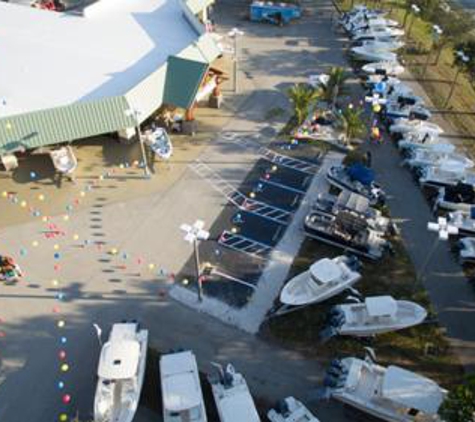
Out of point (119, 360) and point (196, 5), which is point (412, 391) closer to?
point (119, 360)

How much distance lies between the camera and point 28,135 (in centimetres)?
2370

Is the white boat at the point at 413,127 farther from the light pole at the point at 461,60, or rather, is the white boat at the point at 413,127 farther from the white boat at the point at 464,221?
the white boat at the point at 464,221

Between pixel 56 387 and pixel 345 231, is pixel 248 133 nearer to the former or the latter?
pixel 345 231

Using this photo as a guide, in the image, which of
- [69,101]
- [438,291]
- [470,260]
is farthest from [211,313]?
[69,101]

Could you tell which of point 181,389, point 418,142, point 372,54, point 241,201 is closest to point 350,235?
point 241,201

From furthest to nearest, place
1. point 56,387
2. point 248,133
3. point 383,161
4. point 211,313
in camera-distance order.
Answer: point 248,133 → point 383,161 → point 211,313 → point 56,387

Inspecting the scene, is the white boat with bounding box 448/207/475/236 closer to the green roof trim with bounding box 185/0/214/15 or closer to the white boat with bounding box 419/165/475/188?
the white boat with bounding box 419/165/475/188

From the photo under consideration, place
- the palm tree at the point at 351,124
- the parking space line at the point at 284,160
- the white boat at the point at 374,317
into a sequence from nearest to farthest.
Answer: the white boat at the point at 374,317 < the parking space line at the point at 284,160 < the palm tree at the point at 351,124

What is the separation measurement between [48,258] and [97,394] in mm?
9152

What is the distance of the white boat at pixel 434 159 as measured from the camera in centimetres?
2694

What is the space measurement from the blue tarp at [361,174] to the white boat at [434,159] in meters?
4.08

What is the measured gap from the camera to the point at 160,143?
27.9 metres

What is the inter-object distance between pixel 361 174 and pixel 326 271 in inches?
333

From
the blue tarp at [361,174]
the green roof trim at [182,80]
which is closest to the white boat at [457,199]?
the blue tarp at [361,174]
